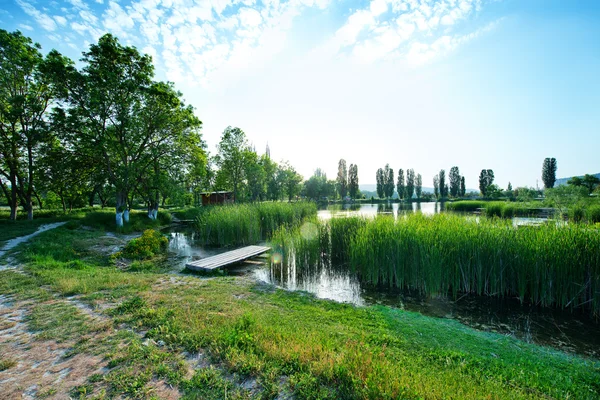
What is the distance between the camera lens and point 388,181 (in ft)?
251

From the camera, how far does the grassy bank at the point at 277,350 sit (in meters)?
2.40

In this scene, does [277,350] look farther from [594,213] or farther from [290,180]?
[290,180]

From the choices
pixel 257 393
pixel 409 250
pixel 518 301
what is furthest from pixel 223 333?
pixel 518 301

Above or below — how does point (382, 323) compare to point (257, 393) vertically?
below

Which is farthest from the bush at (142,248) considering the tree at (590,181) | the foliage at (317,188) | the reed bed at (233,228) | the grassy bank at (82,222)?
the foliage at (317,188)

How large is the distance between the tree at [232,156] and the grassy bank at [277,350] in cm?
2834

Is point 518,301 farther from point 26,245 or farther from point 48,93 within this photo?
point 48,93

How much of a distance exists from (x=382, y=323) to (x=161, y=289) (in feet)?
15.1

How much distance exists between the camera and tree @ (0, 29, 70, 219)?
47.7 feet

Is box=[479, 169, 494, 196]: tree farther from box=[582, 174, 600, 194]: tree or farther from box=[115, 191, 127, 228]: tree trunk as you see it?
box=[115, 191, 127, 228]: tree trunk

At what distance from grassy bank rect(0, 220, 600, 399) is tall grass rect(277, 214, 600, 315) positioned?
1844mm

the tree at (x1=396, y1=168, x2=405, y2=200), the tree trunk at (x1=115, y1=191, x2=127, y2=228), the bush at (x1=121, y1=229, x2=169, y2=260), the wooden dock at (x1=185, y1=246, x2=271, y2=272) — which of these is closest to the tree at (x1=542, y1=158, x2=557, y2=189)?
the tree at (x1=396, y1=168, x2=405, y2=200)

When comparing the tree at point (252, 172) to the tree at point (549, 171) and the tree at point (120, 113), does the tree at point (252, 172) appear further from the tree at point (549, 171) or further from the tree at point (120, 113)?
the tree at point (549, 171)

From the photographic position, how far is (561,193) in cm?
2183
